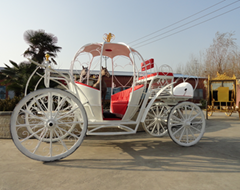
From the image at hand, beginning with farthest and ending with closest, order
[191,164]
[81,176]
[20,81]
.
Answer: [20,81] → [191,164] → [81,176]

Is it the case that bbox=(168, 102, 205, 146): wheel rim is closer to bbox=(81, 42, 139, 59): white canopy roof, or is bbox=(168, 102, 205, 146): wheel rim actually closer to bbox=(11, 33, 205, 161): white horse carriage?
bbox=(11, 33, 205, 161): white horse carriage

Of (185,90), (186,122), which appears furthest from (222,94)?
(186,122)

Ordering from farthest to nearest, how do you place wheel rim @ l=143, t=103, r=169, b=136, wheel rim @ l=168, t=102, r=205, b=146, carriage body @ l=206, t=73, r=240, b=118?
1. carriage body @ l=206, t=73, r=240, b=118
2. wheel rim @ l=143, t=103, r=169, b=136
3. wheel rim @ l=168, t=102, r=205, b=146

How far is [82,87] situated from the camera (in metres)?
3.69

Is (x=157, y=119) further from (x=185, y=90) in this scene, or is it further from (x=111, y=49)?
(x=111, y=49)

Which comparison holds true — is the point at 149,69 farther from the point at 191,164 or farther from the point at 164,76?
the point at 191,164

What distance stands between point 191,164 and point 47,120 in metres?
2.32

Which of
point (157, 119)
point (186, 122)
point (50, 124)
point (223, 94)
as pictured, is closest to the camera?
point (50, 124)

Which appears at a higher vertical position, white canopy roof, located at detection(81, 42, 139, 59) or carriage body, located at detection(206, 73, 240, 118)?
white canopy roof, located at detection(81, 42, 139, 59)

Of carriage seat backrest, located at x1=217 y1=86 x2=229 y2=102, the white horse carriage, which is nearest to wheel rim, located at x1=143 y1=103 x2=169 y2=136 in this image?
the white horse carriage

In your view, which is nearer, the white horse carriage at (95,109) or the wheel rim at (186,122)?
the white horse carriage at (95,109)

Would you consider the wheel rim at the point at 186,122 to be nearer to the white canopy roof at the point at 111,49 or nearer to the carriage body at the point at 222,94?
the white canopy roof at the point at 111,49

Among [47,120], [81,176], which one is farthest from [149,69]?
[81,176]

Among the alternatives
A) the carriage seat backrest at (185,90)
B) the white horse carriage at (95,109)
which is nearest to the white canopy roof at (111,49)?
the white horse carriage at (95,109)
